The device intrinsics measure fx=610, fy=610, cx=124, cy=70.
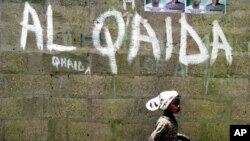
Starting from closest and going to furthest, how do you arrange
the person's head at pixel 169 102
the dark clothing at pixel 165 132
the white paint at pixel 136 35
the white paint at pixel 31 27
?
1. the dark clothing at pixel 165 132
2. the person's head at pixel 169 102
3. the white paint at pixel 31 27
4. the white paint at pixel 136 35

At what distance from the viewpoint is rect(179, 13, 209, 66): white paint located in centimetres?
656

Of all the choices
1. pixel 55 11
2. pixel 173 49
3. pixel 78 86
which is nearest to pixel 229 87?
pixel 173 49

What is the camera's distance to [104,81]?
648cm

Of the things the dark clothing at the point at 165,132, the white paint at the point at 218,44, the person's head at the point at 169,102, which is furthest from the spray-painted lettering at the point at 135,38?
the dark clothing at the point at 165,132

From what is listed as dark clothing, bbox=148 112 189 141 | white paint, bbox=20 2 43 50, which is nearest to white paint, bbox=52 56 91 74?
white paint, bbox=20 2 43 50

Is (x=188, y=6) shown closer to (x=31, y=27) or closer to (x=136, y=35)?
(x=136, y=35)

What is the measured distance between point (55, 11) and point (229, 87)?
6.72 ft

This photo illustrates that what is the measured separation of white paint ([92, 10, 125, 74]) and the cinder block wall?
0.04 m

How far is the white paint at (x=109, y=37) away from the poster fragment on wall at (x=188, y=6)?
1.06 feet

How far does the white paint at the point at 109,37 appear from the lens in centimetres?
645

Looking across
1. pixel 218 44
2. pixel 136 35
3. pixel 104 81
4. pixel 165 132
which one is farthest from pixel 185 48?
pixel 165 132

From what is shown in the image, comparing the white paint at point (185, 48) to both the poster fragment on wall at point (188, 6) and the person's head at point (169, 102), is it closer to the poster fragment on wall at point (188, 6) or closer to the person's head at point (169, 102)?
the poster fragment on wall at point (188, 6)

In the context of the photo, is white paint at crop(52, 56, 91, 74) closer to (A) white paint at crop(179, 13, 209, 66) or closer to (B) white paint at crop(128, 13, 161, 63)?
(B) white paint at crop(128, 13, 161, 63)

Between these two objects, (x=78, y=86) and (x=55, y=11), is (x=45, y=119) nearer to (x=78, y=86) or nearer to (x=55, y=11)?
(x=78, y=86)
